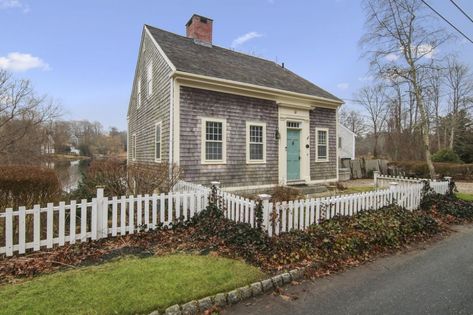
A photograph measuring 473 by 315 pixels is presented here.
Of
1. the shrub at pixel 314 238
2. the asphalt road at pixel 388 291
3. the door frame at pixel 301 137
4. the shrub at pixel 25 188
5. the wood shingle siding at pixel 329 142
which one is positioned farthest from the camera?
the wood shingle siding at pixel 329 142

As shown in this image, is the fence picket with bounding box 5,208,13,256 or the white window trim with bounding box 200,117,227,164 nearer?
the fence picket with bounding box 5,208,13,256

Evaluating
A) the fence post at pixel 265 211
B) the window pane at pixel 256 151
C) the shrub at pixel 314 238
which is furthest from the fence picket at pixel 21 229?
the window pane at pixel 256 151

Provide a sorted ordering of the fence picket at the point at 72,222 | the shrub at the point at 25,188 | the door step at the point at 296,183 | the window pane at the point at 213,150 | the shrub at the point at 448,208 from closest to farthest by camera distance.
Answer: the fence picket at the point at 72,222 < the shrub at the point at 25,188 < the shrub at the point at 448,208 < the window pane at the point at 213,150 < the door step at the point at 296,183

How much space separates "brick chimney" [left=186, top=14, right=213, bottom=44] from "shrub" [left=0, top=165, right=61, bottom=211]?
9.75 m

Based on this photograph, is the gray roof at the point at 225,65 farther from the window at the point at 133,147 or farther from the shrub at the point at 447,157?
the shrub at the point at 447,157

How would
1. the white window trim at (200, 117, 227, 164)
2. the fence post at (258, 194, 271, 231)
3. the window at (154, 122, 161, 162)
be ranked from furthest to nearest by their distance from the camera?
the window at (154, 122, 161, 162) → the white window trim at (200, 117, 227, 164) → the fence post at (258, 194, 271, 231)

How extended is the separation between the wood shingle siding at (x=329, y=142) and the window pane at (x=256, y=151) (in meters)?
3.05

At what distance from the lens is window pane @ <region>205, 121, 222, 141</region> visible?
10164mm

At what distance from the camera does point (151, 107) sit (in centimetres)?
1248

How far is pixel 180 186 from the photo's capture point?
27.3ft

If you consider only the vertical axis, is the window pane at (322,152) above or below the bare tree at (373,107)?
below

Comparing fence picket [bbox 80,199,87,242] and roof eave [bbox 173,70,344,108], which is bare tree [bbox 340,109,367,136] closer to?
roof eave [bbox 173,70,344,108]

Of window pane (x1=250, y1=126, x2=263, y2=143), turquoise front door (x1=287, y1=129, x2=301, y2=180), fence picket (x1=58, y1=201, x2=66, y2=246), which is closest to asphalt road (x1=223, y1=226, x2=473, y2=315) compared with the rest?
fence picket (x1=58, y1=201, x2=66, y2=246)

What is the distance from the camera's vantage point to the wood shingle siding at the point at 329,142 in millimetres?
13232
